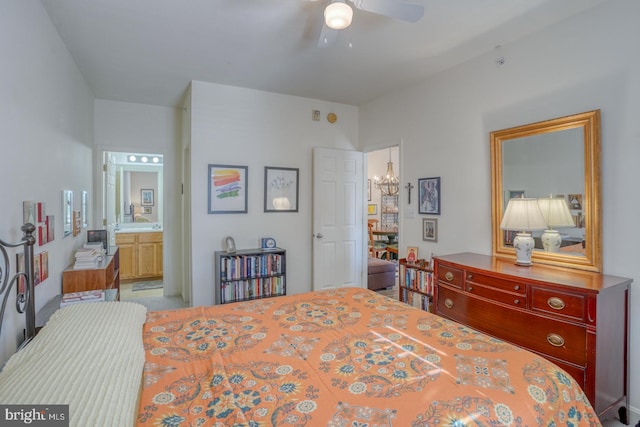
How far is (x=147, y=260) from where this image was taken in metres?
5.72

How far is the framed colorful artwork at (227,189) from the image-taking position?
3781 mm

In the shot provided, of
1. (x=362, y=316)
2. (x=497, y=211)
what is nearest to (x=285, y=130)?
(x=497, y=211)

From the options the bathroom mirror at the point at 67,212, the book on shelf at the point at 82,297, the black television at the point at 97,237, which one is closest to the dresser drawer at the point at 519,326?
the book on shelf at the point at 82,297

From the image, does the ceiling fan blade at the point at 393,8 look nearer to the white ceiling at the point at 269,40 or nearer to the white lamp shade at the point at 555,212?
the white ceiling at the point at 269,40

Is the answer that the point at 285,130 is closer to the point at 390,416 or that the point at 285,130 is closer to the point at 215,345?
the point at 215,345

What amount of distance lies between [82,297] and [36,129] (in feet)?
4.06

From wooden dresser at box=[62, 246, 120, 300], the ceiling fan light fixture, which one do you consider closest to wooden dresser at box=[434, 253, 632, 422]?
the ceiling fan light fixture

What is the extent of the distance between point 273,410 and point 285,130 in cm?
362

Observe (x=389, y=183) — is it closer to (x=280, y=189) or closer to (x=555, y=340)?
(x=280, y=189)

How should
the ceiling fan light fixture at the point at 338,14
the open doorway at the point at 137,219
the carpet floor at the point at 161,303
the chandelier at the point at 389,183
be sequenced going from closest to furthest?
the ceiling fan light fixture at the point at 338,14 < the carpet floor at the point at 161,303 < the open doorway at the point at 137,219 < the chandelier at the point at 389,183

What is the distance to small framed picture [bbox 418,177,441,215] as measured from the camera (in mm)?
3453

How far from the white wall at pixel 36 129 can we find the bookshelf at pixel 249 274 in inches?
55.5

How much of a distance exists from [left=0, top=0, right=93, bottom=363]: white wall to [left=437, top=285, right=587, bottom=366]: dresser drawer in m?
2.87

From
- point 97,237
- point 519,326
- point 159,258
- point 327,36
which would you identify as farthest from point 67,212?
point 519,326
